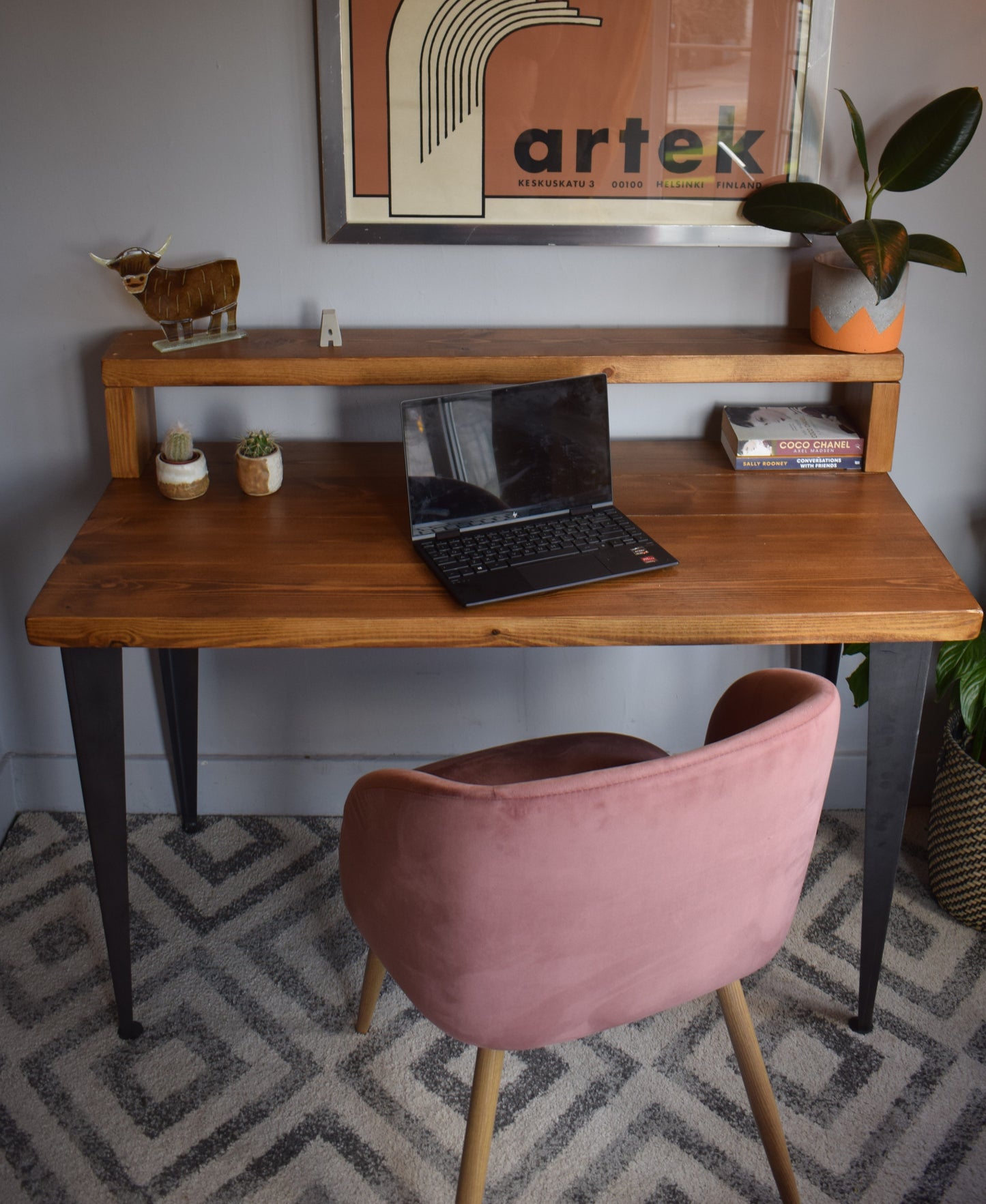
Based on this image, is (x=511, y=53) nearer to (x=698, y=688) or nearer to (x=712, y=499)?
(x=712, y=499)

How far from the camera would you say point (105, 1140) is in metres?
1.61

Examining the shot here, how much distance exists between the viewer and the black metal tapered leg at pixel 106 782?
4.95 feet

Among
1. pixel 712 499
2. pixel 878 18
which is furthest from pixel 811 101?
pixel 712 499

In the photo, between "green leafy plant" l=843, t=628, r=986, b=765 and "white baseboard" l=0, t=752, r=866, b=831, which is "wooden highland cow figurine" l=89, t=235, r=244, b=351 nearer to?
"white baseboard" l=0, t=752, r=866, b=831

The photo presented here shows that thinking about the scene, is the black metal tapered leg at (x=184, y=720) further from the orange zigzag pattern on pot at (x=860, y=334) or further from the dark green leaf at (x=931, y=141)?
the dark green leaf at (x=931, y=141)

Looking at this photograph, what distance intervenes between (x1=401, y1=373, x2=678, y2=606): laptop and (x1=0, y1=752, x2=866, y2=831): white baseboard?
2.37 feet

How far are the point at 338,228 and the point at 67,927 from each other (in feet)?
4.17

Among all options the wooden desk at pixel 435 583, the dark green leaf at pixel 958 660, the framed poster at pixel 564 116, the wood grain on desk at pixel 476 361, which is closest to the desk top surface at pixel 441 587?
the wooden desk at pixel 435 583

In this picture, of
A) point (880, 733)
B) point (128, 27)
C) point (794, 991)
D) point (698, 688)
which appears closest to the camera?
point (880, 733)

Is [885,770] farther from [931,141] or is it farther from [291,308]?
[291,308]

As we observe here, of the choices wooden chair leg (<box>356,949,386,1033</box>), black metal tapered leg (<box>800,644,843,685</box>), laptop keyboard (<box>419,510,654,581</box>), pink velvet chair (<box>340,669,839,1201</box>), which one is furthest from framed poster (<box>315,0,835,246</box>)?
wooden chair leg (<box>356,949,386,1033</box>)

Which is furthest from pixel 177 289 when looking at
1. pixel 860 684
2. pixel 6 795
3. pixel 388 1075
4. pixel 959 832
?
pixel 959 832

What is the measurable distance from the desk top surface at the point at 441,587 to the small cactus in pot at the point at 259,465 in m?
0.02

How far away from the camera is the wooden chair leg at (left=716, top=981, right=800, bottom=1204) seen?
56.7 inches
